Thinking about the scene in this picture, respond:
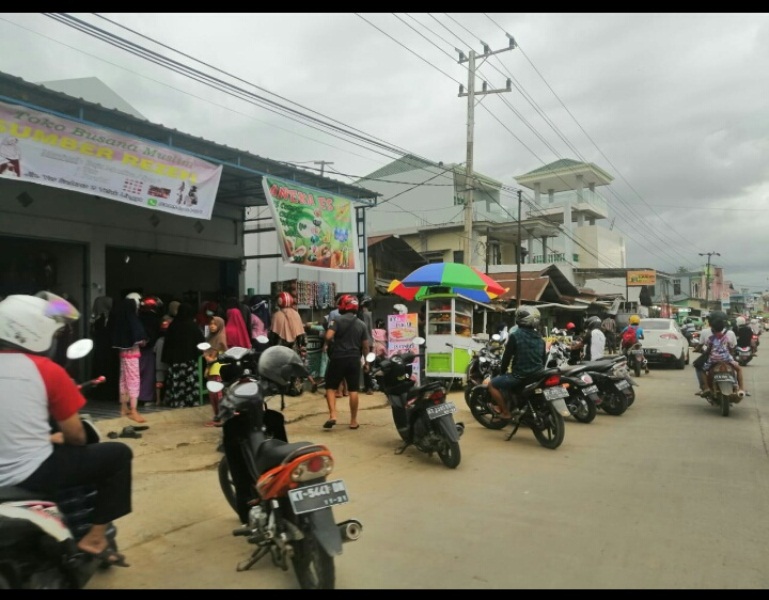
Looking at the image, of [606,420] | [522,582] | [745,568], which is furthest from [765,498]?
[606,420]

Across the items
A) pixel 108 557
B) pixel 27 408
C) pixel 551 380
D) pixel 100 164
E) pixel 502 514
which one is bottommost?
pixel 502 514

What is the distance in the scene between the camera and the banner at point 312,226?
367 inches

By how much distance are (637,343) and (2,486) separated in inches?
594

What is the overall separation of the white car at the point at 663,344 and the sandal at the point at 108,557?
1672cm

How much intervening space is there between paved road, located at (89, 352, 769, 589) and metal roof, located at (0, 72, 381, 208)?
407cm

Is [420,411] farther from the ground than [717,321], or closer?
closer

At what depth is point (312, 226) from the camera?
10.0 meters

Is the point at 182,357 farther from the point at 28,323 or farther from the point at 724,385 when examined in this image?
the point at 724,385

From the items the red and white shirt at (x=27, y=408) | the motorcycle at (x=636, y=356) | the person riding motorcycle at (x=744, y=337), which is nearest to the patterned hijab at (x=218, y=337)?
the red and white shirt at (x=27, y=408)

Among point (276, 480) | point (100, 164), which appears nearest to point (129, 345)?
point (100, 164)

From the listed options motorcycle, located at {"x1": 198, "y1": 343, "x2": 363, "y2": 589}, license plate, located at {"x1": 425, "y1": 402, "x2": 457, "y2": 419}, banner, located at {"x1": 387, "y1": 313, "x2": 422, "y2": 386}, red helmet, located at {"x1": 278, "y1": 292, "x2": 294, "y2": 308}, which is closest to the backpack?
banner, located at {"x1": 387, "y1": 313, "x2": 422, "y2": 386}

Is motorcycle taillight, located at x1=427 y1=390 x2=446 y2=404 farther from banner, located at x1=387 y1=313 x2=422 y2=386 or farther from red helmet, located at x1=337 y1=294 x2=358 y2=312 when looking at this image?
banner, located at x1=387 y1=313 x2=422 y2=386

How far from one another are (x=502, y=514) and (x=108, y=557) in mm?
2784
